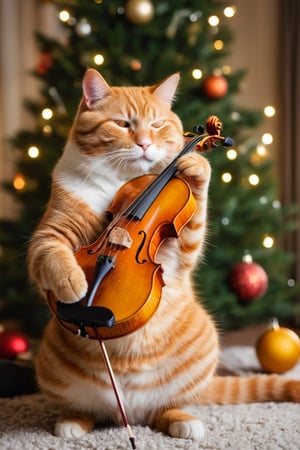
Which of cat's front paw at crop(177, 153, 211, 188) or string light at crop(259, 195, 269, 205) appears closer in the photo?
cat's front paw at crop(177, 153, 211, 188)

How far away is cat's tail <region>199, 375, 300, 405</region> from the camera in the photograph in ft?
4.73

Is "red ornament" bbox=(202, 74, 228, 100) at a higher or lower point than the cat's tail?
higher

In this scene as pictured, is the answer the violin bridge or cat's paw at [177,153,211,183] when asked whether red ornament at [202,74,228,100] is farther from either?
the violin bridge

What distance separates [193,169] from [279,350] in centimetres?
86

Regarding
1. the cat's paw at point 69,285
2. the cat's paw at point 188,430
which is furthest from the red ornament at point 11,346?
the cat's paw at point 69,285

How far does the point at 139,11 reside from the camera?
7.45ft

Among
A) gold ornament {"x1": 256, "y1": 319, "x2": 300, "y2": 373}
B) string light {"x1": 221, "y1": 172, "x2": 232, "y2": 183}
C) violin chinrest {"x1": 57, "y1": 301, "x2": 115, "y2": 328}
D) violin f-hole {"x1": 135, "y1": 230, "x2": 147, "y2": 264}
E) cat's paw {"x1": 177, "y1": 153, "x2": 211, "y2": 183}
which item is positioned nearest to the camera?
violin chinrest {"x1": 57, "y1": 301, "x2": 115, "y2": 328}

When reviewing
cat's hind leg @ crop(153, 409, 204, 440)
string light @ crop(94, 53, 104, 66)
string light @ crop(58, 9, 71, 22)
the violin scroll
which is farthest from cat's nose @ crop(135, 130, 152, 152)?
string light @ crop(58, 9, 71, 22)

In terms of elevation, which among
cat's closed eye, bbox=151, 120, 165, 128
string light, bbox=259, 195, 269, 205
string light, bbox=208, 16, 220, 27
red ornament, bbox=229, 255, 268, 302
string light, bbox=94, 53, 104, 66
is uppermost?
A: string light, bbox=208, 16, 220, 27

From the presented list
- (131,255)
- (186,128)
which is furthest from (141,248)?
(186,128)

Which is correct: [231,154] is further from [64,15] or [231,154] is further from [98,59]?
[64,15]

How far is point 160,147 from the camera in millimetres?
1246

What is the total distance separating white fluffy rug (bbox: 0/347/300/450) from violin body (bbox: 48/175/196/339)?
1.08 ft

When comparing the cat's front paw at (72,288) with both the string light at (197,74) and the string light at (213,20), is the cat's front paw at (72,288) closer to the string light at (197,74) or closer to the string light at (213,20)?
the string light at (197,74)
